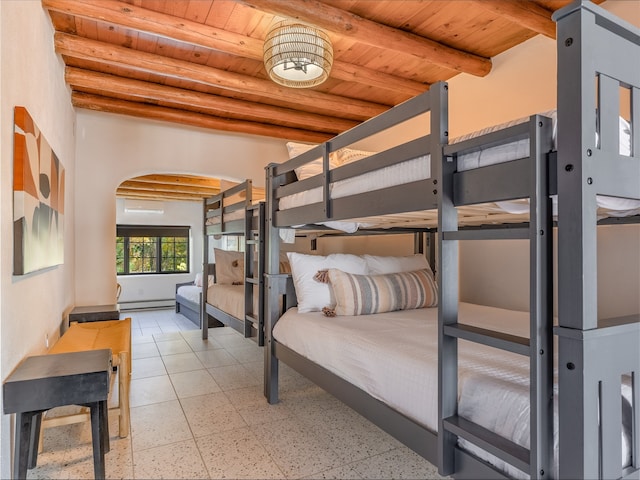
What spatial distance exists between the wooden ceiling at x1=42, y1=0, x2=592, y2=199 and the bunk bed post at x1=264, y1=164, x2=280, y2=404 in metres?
1.02

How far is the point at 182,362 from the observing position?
365 cm

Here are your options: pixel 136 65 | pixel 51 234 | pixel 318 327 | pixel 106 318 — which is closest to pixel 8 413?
pixel 51 234

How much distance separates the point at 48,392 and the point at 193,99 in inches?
116

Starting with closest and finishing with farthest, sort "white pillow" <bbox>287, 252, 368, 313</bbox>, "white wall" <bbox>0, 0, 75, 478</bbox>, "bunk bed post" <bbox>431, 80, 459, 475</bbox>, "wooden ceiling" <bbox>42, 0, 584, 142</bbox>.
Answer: "bunk bed post" <bbox>431, 80, 459, 475</bbox> → "white wall" <bbox>0, 0, 75, 478</bbox> → "wooden ceiling" <bbox>42, 0, 584, 142</bbox> → "white pillow" <bbox>287, 252, 368, 313</bbox>

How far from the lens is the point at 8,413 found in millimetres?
1565

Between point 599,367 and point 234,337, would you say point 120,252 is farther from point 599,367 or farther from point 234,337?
point 599,367

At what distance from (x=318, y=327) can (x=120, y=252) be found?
24.8 feet

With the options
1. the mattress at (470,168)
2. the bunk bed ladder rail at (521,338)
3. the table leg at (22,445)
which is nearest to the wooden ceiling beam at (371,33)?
the mattress at (470,168)

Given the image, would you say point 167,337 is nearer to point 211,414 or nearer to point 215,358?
point 215,358

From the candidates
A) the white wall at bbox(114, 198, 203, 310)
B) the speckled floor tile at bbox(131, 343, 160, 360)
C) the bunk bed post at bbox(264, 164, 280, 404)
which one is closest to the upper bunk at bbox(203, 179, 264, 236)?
the bunk bed post at bbox(264, 164, 280, 404)

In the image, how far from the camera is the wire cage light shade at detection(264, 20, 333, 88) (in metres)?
2.49

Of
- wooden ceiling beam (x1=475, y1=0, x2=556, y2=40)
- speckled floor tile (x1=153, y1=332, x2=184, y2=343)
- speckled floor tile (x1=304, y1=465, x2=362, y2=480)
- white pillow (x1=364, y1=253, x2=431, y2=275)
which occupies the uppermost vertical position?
wooden ceiling beam (x1=475, y1=0, x2=556, y2=40)

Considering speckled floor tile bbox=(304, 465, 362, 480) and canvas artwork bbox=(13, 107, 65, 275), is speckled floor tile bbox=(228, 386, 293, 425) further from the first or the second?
canvas artwork bbox=(13, 107, 65, 275)

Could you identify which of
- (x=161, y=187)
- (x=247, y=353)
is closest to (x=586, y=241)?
(x=247, y=353)
